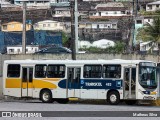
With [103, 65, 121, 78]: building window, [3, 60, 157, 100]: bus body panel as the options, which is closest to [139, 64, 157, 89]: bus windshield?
[3, 60, 157, 100]: bus body panel

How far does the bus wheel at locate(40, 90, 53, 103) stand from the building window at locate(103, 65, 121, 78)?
382 centimetres

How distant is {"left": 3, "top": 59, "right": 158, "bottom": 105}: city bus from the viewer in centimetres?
2938

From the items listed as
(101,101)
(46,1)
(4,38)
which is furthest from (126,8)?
(101,101)

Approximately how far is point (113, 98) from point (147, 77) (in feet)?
7.79

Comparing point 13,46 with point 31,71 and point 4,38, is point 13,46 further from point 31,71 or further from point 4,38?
point 31,71

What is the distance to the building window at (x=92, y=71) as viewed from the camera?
3008cm

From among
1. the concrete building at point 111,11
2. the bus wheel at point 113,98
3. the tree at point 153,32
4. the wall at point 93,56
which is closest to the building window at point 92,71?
the bus wheel at point 113,98

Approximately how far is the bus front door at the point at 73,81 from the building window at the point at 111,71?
166 centimetres

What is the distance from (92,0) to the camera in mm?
123688

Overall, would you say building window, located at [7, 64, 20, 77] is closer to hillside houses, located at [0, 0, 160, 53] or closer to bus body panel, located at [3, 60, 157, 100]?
bus body panel, located at [3, 60, 157, 100]

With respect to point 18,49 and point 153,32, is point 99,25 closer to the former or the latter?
point 18,49

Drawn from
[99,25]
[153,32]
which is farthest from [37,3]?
[153,32]

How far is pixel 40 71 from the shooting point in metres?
31.4

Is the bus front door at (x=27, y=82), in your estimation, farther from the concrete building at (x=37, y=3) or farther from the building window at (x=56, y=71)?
the concrete building at (x=37, y=3)
